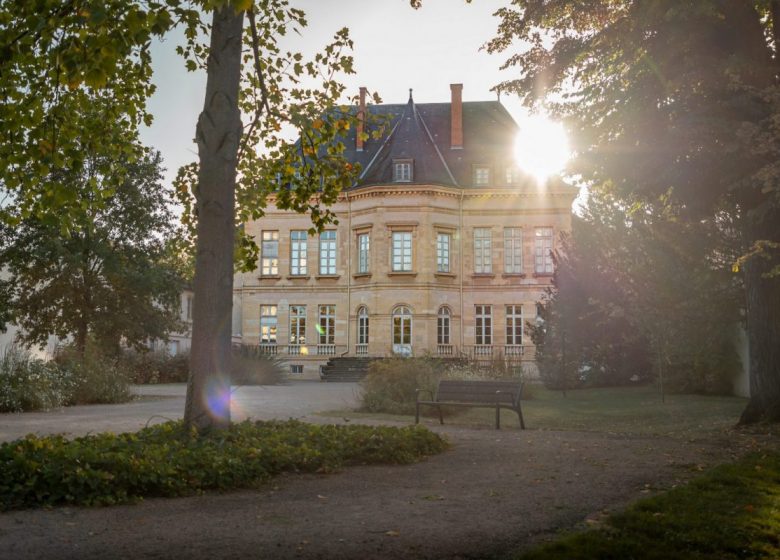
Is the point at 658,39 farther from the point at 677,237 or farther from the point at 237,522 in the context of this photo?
the point at 237,522

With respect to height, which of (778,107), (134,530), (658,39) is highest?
(658,39)

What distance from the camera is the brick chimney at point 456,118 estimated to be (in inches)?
1816

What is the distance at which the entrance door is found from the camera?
139 feet

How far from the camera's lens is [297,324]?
45125mm

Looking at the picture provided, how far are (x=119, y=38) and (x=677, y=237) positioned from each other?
12.4m

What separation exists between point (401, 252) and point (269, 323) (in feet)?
27.8

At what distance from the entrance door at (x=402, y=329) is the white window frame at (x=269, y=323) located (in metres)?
6.95

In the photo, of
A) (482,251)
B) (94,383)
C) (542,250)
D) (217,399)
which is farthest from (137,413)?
(542,250)

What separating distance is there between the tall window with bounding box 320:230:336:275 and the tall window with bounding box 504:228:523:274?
9.45 m

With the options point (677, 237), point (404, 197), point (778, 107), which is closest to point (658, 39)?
point (778, 107)

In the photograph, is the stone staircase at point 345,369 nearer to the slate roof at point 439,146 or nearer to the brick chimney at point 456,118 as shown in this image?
the slate roof at point 439,146

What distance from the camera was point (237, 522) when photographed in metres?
5.83

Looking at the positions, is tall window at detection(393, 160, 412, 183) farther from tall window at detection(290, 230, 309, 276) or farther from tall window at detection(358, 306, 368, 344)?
tall window at detection(358, 306, 368, 344)

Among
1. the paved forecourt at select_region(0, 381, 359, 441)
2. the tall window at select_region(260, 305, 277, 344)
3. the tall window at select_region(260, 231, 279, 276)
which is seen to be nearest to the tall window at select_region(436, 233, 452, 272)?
the tall window at select_region(260, 231, 279, 276)
